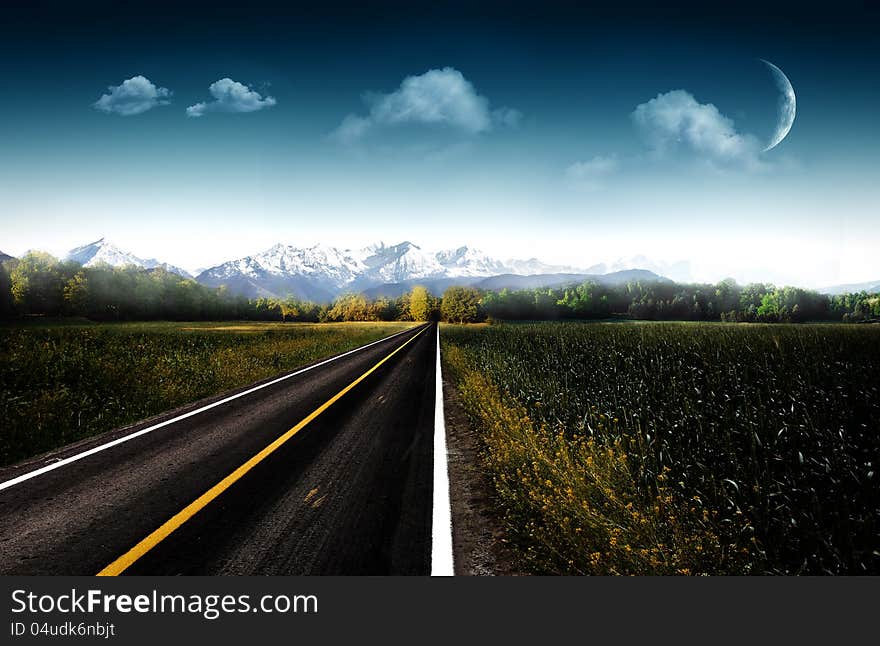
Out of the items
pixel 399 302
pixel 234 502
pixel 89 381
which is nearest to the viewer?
pixel 234 502

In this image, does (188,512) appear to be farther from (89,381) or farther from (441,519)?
(89,381)

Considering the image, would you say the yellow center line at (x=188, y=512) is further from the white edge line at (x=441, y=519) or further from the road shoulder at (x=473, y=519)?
the road shoulder at (x=473, y=519)

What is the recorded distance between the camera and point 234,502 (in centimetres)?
435

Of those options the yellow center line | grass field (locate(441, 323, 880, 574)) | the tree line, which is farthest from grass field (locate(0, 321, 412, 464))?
the tree line

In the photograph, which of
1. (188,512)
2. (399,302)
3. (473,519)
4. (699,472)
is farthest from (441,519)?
(399,302)

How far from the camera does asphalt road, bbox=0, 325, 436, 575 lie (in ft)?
10.8

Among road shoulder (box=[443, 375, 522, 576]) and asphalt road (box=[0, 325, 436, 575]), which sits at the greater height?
asphalt road (box=[0, 325, 436, 575])

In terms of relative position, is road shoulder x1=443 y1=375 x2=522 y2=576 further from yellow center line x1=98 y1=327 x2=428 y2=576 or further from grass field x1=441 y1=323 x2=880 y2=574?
yellow center line x1=98 y1=327 x2=428 y2=576

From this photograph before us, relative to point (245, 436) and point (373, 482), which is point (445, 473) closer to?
point (373, 482)

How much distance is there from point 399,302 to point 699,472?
162 metres

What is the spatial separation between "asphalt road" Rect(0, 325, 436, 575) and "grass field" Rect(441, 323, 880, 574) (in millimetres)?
1257

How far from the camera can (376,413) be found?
8906 mm

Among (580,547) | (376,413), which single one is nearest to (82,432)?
(376,413)

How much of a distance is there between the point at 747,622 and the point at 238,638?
3416 mm
